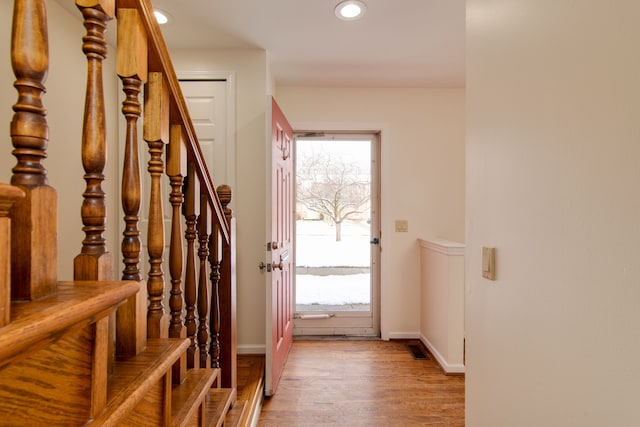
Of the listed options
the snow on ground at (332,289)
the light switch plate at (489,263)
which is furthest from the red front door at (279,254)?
the light switch plate at (489,263)

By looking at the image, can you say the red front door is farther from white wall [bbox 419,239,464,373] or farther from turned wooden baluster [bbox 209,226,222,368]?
white wall [bbox 419,239,464,373]

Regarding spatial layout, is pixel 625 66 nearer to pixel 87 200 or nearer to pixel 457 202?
pixel 87 200

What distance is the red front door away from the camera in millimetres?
2266

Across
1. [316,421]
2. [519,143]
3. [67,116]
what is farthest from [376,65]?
[316,421]

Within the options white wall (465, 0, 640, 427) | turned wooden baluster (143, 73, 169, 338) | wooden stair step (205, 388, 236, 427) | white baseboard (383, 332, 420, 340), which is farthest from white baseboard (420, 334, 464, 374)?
turned wooden baluster (143, 73, 169, 338)

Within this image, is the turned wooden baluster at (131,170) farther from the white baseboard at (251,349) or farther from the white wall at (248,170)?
the white baseboard at (251,349)

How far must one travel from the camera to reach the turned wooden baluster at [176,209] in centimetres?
106

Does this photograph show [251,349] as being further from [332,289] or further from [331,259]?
[331,259]

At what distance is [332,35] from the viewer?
2357mm

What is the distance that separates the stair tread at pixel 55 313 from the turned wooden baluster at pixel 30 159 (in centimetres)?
4

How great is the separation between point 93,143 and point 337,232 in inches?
114

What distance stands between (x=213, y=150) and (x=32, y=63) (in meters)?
2.19

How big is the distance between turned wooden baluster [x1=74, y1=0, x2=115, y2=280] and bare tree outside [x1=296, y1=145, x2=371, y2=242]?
2744mm

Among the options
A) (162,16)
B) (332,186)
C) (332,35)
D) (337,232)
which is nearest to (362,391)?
(337,232)
